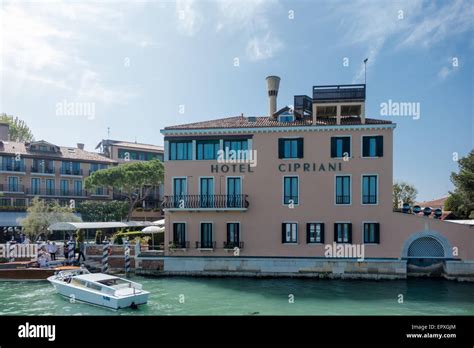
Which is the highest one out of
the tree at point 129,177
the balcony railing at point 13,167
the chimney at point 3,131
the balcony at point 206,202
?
the chimney at point 3,131

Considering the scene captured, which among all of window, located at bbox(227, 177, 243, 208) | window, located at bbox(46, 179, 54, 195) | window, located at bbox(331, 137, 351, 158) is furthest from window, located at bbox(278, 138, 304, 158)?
window, located at bbox(46, 179, 54, 195)

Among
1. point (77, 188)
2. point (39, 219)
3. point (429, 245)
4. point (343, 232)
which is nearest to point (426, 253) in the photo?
point (429, 245)

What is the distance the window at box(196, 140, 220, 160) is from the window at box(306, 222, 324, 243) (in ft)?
26.0

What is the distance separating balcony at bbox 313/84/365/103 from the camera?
78.2ft

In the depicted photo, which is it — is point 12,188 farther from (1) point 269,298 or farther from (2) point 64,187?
(1) point 269,298

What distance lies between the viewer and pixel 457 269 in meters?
22.0

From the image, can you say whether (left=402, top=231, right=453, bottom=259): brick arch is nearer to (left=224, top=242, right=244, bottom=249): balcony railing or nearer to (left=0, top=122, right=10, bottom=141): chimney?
(left=224, top=242, right=244, bottom=249): balcony railing

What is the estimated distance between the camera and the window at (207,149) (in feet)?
81.0

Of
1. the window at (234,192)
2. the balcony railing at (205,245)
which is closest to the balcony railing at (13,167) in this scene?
the balcony railing at (205,245)

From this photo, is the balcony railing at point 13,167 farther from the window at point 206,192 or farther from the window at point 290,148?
the window at point 290,148

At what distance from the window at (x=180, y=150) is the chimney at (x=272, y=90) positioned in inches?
272

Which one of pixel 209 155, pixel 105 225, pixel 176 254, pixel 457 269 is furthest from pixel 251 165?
pixel 105 225

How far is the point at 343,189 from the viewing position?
23.5 meters
